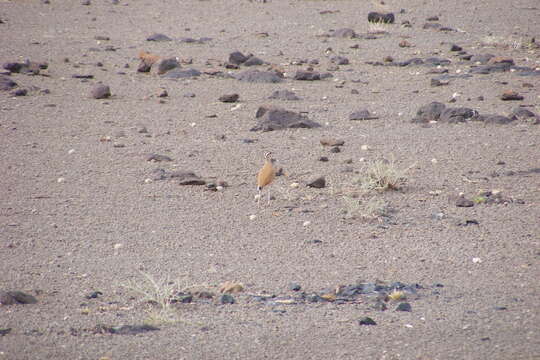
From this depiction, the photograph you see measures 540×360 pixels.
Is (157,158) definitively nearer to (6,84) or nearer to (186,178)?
(186,178)

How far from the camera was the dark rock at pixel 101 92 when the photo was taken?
13.0 m

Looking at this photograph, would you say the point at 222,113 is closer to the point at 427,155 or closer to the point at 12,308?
the point at 427,155

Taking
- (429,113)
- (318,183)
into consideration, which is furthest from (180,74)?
(318,183)

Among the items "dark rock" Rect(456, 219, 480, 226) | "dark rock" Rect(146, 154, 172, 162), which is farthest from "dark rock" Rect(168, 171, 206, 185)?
"dark rock" Rect(456, 219, 480, 226)

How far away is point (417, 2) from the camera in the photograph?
2633 centimetres

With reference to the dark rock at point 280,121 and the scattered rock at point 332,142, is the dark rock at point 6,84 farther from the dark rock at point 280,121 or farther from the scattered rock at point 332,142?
the scattered rock at point 332,142

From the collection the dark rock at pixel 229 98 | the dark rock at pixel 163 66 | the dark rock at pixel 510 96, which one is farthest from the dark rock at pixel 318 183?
the dark rock at pixel 163 66

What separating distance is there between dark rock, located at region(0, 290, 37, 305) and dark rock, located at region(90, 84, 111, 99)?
805 centimetres

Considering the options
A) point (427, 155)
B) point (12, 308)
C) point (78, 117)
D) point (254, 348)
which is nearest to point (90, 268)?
point (12, 308)

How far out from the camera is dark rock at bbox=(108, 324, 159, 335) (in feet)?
16.0

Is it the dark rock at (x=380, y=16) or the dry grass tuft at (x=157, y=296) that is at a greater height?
the dark rock at (x=380, y=16)

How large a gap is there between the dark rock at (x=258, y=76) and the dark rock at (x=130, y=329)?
998cm

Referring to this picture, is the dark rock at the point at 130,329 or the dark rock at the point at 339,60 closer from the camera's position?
the dark rock at the point at 130,329

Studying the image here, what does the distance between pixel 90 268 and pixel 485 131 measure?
22.4 feet
